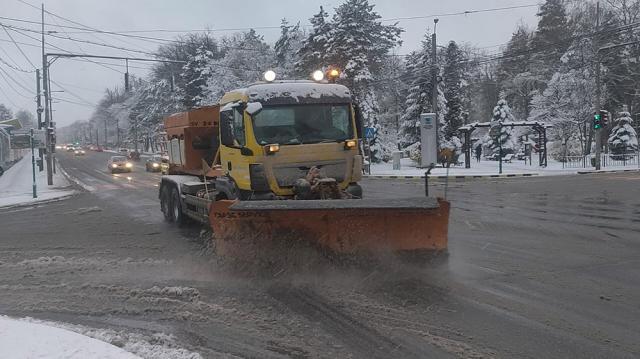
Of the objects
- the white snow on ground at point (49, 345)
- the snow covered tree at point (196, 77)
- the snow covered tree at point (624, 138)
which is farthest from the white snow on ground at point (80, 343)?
the snow covered tree at point (196, 77)

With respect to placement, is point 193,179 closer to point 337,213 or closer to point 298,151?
point 298,151

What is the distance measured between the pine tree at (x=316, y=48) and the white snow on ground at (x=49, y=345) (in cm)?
3753

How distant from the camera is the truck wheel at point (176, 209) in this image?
13008 mm

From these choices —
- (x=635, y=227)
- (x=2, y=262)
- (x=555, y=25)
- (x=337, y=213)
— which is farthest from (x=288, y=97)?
(x=555, y=25)

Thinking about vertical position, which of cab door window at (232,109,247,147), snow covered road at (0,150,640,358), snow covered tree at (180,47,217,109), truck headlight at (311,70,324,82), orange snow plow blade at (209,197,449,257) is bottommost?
snow covered road at (0,150,640,358)

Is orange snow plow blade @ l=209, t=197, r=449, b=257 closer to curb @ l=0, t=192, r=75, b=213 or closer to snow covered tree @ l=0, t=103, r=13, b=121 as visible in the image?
curb @ l=0, t=192, r=75, b=213

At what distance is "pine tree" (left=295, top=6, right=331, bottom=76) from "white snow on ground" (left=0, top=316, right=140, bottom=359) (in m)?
→ 37.5

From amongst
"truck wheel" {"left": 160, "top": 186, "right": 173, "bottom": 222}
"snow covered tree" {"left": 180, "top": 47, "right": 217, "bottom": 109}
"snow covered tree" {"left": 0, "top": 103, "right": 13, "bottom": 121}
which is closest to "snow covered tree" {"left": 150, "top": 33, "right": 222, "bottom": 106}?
"snow covered tree" {"left": 180, "top": 47, "right": 217, "bottom": 109}

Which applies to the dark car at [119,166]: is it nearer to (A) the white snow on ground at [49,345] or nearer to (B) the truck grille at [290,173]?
(B) the truck grille at [290,173]

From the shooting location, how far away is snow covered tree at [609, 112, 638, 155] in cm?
4309

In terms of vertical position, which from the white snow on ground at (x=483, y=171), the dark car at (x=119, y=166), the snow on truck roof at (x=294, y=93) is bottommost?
the white snow on ground at (x=483, y=171)

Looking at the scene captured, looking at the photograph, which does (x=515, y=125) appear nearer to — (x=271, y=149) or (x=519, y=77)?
(x=519, y=77)

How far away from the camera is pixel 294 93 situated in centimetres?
950

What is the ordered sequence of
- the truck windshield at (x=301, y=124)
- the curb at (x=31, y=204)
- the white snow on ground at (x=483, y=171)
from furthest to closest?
the white snow on ground at (x=483, y=171) → the curb at (x=31, y=204) → the truck windshield at (x=301, y=124)
